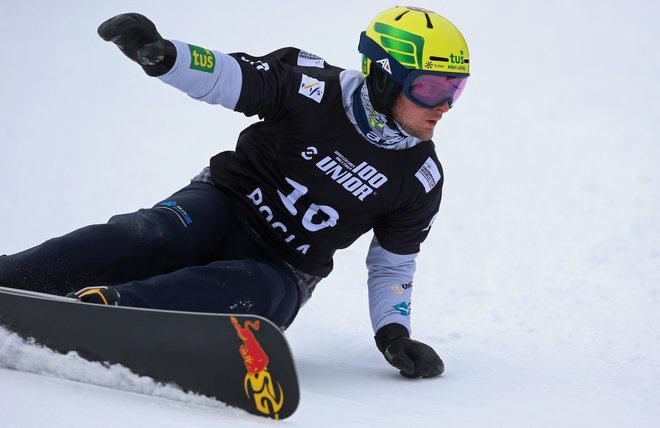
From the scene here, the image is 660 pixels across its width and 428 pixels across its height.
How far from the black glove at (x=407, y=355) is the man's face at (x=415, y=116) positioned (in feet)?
2.56

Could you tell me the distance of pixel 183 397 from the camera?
2.18 m

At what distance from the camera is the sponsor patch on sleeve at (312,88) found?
3.13 metres

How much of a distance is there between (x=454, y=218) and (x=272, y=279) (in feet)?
9.93

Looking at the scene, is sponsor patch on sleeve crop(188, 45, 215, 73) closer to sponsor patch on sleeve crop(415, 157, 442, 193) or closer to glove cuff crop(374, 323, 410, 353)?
sponsor patch on sleeve crop(415, 157, 442, 193)

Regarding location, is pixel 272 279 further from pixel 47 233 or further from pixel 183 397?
pixel 47 233

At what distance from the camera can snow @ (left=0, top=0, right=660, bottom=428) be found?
2486 millimetres

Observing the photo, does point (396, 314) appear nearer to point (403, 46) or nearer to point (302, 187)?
point (302, 187)

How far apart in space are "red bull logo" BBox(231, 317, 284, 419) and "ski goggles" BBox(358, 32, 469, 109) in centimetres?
123

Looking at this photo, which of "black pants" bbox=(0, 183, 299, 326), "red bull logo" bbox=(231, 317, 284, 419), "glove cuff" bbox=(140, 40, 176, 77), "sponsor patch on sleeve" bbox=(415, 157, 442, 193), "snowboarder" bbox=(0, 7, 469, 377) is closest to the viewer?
"red bull logo" bbox=(231, 317, 284, 419)

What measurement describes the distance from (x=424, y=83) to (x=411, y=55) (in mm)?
109

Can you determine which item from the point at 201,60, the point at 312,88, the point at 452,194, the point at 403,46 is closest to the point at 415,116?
the point at 403,46

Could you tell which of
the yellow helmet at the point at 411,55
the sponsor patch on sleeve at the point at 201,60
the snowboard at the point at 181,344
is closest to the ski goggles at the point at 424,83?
the yellow helmet at the point at 411,55

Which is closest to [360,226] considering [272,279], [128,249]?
[272,279]

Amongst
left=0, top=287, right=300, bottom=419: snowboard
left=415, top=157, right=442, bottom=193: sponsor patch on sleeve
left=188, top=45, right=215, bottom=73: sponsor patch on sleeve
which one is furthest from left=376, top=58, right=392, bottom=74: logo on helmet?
left=0, top=287, right=300, bottom=419: snowboard
